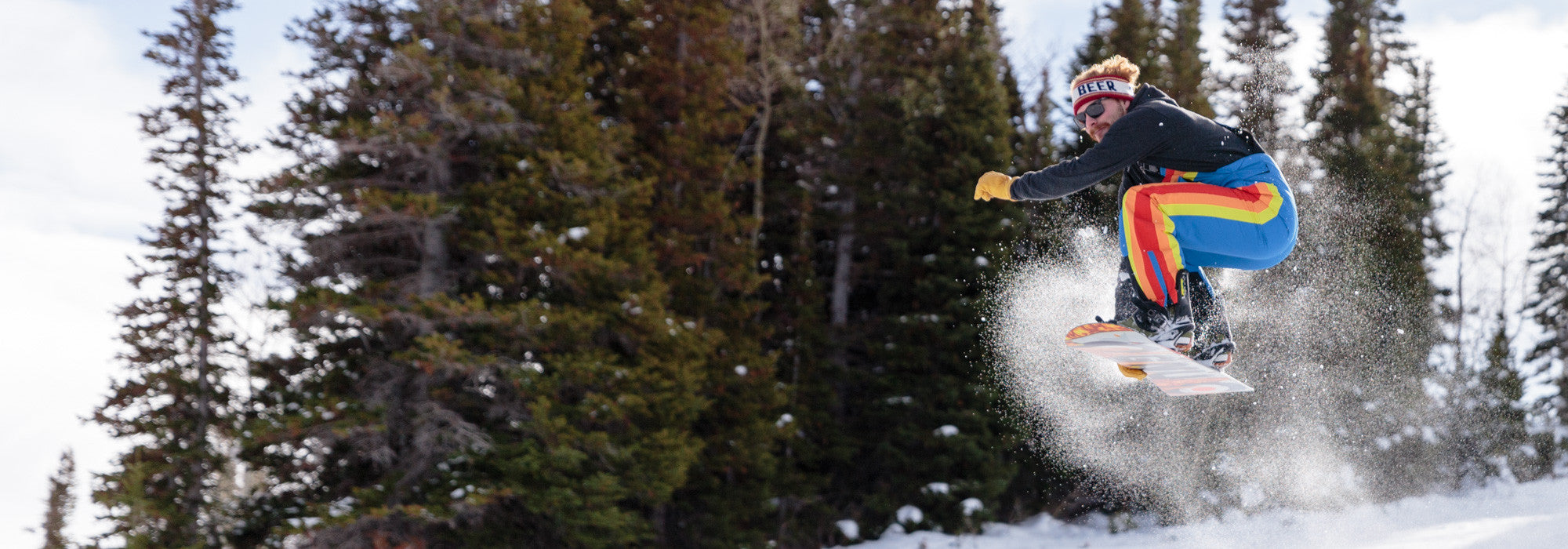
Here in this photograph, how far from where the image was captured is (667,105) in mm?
16000

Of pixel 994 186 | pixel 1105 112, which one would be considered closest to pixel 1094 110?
pixel 1105 112

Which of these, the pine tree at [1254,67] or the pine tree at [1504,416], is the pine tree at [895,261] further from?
the pine tree at [1504,416]

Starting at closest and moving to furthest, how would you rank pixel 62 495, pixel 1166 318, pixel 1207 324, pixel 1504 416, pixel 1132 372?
pixel 1166 318
pixel 1207 324
pixel 1132 372
pixel 1504 416
pixel 62 495

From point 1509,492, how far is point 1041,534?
A: 9293 mm

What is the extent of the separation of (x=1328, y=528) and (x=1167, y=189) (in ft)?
40.0

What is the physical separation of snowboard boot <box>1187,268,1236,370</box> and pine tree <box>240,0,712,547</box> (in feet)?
26.9

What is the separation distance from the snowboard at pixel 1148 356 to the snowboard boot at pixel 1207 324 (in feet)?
0.28

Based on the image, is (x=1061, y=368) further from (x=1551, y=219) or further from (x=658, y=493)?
(x=1551, y=219)

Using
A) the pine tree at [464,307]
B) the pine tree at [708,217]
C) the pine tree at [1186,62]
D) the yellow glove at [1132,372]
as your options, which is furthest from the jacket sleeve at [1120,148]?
the pine tree at [1186,62]

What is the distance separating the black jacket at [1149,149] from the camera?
3.64m

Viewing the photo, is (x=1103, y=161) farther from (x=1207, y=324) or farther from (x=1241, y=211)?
(x=1207, y=324)

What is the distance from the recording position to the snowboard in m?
4.05

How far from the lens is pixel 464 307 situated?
10.7m

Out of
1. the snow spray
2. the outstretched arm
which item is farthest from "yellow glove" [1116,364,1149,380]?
the snow spray
